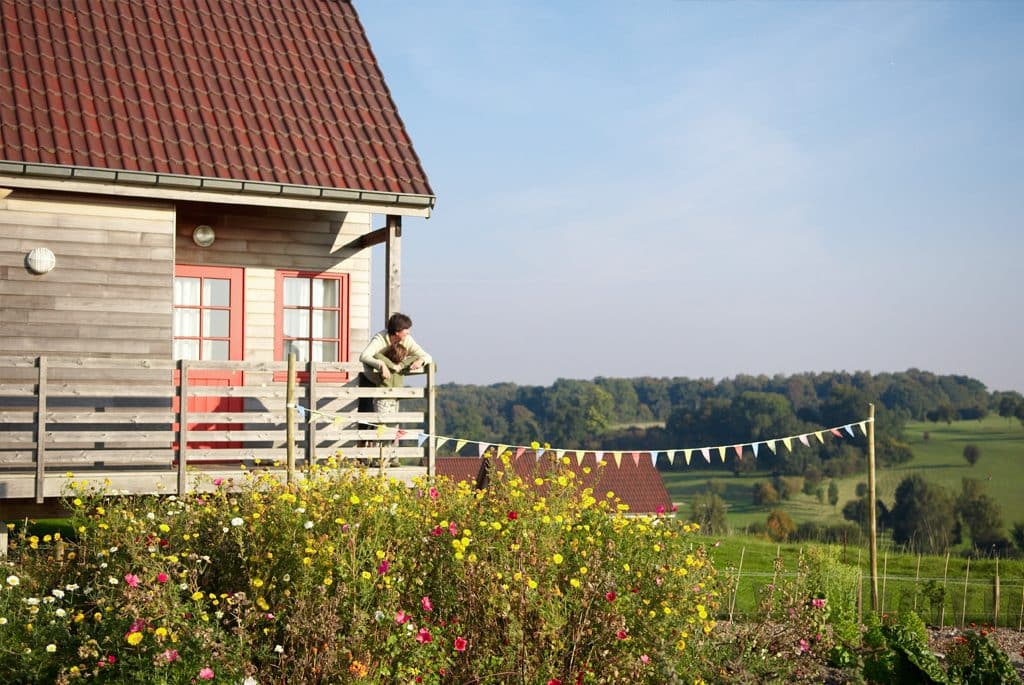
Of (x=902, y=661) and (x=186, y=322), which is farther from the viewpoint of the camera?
(x=186, y=322)

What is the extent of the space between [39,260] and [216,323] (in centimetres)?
213

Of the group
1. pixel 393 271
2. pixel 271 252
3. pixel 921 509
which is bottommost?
pixel 921 509

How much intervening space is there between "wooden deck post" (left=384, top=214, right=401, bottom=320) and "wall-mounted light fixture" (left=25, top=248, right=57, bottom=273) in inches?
140

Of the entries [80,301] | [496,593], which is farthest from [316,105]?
[496,593]

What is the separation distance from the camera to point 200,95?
12305mm

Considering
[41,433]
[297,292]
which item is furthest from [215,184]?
[41,433]

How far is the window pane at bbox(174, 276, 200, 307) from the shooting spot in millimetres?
12172

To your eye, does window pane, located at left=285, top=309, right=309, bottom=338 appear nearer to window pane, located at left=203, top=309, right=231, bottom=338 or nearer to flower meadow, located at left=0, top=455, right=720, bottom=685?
window pane, located at left=203, top=309, right=231, bottom=338

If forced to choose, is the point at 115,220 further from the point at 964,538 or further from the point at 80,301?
the point at 964,538

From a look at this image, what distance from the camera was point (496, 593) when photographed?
246 inches

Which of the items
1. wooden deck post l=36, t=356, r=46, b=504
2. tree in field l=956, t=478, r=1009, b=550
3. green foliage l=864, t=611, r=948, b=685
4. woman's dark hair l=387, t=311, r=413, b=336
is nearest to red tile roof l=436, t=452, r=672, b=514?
woman's dark hair l=387, t=311, r=413, b=336

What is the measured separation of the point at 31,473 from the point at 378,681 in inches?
221

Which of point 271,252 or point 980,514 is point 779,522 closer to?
point 980,514

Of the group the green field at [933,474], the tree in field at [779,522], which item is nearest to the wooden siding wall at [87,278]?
the tree in field at [779,522]
